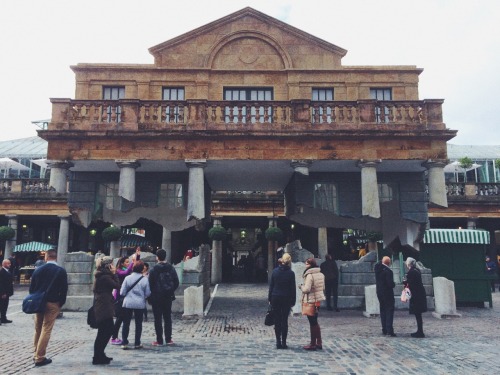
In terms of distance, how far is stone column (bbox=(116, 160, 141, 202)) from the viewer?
15.4 meters

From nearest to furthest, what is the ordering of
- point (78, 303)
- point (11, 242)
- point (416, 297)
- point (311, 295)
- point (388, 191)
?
point (311, 295)
point (416, 297)
point (78, 303)
point (388, 191)
point (11, 242)

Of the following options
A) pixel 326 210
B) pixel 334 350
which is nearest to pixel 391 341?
pixel 334 350

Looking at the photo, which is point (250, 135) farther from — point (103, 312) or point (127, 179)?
point (103, 312)

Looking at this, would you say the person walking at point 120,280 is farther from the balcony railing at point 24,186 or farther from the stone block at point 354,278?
the balcony railing at point 24,186

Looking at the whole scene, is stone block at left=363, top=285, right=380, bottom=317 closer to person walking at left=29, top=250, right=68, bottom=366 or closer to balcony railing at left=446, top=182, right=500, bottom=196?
person walking at left=29, top=250, right=68, bottom=366

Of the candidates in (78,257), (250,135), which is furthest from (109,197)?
(250,135)

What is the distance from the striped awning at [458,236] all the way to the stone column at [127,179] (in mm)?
10769

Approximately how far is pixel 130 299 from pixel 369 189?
381 inches

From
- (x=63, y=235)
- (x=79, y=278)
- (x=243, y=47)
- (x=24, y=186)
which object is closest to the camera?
(x=79, y=278)

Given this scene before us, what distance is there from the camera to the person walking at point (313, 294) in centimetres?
865

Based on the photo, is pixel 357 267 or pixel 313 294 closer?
pixel 313 294

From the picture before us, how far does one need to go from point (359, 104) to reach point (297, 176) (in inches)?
145

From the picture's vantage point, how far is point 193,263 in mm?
14547

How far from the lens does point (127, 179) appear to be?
15523mm
